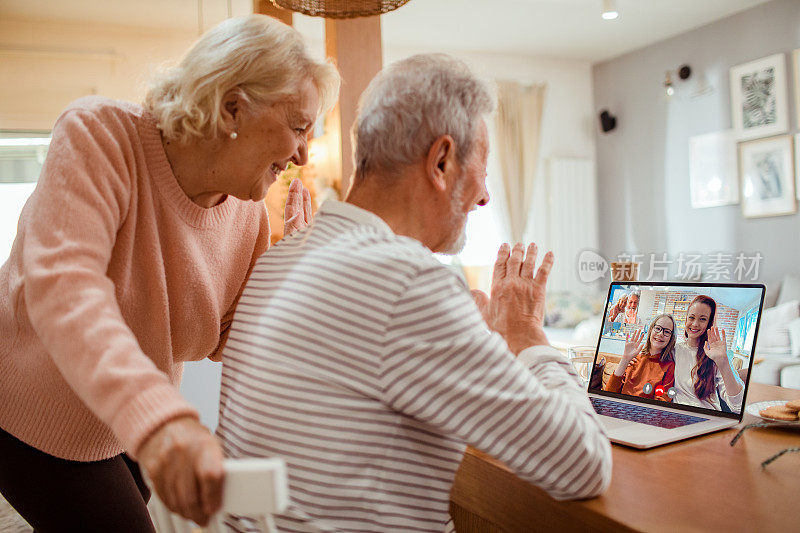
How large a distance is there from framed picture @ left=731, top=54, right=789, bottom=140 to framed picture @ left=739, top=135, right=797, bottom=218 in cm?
10

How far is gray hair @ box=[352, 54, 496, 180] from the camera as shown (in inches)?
39.0

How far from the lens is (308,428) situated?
820mm

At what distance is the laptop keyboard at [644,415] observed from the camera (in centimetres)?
117

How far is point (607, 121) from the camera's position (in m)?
6.71

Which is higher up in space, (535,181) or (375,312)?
(535,181)

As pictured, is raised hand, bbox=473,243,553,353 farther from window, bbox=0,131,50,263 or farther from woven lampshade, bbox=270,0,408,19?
window, bbox=0,131,50,263

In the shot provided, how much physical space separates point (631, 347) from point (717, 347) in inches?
7.0

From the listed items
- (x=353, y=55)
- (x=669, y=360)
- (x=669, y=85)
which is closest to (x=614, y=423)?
(x=669, y=360)

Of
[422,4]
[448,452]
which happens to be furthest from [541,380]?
[422,4]

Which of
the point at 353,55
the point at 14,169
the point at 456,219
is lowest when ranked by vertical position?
the point at 456,219

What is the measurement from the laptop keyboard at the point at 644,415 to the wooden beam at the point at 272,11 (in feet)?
10.2

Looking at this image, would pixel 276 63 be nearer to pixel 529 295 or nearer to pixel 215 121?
pixel 215 121

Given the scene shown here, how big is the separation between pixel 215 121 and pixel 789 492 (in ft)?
3.21

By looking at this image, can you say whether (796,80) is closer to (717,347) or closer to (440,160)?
(717,347)
